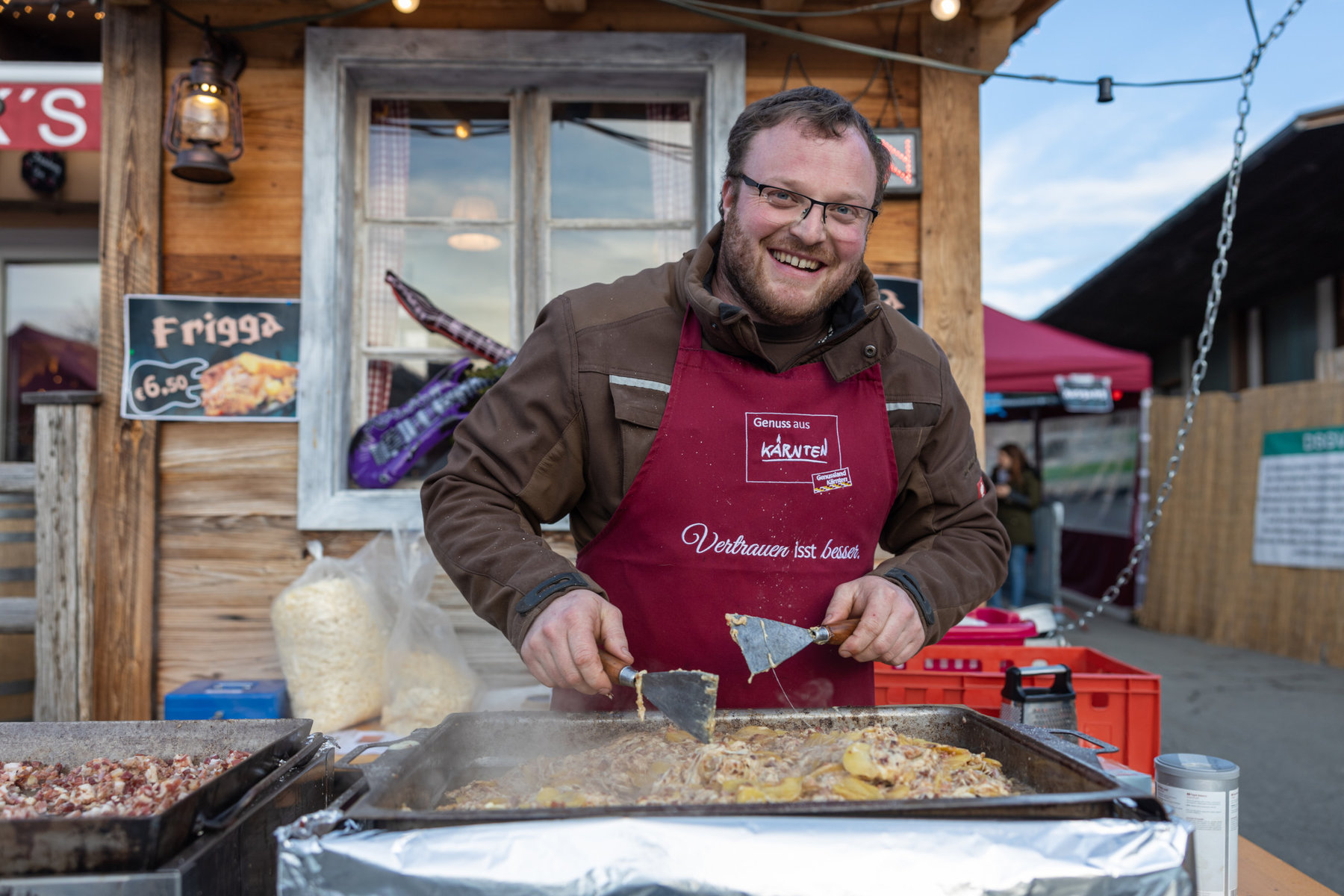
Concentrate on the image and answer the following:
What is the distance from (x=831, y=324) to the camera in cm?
205

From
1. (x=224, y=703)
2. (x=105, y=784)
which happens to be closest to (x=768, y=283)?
(x=105, y=784)

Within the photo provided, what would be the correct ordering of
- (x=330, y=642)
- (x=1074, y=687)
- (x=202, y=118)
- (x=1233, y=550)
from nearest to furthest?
(x=1074, y=687) → (x=330, y=642) → (x=202, y=118) → (x=1233, y=550)

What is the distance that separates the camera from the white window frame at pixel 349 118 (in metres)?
3.44

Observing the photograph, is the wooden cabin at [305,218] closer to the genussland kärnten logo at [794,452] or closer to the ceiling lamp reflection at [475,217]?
the ceiling lamp reflection at [475,217]

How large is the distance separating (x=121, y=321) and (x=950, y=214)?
332cm

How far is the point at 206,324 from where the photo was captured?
3.44 meters

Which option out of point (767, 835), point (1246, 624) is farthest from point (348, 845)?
point (1246, 624)

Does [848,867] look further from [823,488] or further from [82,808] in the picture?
[82,808]

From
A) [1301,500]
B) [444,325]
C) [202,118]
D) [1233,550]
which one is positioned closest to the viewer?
[202,118]

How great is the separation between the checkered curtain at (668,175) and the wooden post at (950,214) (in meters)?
1.01

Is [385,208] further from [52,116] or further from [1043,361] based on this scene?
[1043,361]

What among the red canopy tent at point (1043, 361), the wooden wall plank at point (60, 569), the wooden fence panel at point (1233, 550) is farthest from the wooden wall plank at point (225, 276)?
the wooden fence panel at point (1233, 550)

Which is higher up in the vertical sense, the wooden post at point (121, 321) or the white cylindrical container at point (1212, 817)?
the wooden post at point (121, 321)

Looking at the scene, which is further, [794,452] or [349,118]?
[349,118]
